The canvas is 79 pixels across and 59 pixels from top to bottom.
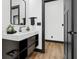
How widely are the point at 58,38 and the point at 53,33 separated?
457 millimetres

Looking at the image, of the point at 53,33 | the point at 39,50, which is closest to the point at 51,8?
the point at 53,33

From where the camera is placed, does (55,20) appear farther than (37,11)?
Yes

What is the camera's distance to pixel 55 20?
5449 millimetres

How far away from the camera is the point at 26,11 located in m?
3.66

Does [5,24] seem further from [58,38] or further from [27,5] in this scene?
[58,38]

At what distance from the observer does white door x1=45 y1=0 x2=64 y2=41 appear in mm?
5238

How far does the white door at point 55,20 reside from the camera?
17.2 ft

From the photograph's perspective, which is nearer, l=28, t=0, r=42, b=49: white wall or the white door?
l=28, t=0, r=42, b=49: white wall

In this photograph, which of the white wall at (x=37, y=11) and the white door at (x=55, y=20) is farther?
the white door at (x=55, y=20)

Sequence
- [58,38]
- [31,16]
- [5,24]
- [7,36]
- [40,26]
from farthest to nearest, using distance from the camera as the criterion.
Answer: [58,38], [31,16], [40,26], [5,24], [7,36]

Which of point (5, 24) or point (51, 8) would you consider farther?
point (51, 8)

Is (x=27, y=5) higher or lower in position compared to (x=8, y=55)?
higher

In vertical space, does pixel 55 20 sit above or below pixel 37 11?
below

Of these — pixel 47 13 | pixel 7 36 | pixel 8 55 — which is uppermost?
pixel 47 13
